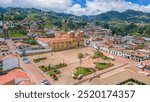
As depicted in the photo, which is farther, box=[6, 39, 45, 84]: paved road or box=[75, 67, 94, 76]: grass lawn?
box=[75, 67, 94, 76]: grass lawn

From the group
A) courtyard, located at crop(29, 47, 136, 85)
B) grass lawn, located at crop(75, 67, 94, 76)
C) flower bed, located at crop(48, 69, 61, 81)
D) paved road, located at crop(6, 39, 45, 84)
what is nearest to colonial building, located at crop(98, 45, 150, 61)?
courtyard, located at crop(29, 47, 136, 85)

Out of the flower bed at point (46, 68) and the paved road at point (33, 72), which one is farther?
the flower bed at point (46, 68)

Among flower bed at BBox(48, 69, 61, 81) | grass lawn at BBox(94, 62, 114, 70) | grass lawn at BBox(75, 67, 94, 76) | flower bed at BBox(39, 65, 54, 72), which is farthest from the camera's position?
grass lawn at BBox(94, 62, 114, 70)

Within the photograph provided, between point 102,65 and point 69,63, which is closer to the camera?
point 69,63

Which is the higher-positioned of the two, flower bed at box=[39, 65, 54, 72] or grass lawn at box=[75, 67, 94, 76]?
flower bed at box=[39, 65, 54, 72]

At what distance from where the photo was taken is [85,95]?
3.46 ft

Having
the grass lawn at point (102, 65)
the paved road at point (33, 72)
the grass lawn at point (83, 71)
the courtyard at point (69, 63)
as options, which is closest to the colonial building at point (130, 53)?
the courtyard at point (69, 63)

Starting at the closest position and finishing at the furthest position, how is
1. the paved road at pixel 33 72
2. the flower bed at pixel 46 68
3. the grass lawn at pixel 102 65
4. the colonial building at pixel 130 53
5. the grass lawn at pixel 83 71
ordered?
the paved road at pixel 33 72
the grass lawn at pixel 83 71
the flower bed at pixel 46 68
the grass lawn at pixel 102 65
the colonial building at pixel 130 53

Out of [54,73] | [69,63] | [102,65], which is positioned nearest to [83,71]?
[69,63]

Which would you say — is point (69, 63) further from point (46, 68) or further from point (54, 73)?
point (54, 73)

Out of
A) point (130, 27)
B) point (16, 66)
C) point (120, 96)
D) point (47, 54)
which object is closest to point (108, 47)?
point (47, 54)

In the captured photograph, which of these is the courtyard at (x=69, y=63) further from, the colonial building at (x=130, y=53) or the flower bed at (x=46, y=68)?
the colonial building at (x=130, y=53)

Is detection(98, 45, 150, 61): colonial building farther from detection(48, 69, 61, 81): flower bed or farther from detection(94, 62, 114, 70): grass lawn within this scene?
detection(48, 69, 61, 81): flower bed

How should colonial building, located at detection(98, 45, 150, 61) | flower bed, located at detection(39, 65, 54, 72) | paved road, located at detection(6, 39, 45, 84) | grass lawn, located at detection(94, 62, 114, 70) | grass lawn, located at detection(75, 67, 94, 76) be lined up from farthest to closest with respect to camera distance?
colonial building, located at detection(98, 45, 150, 61), grass lawn, located at detection(94, 62, 114, 70), flower bed, located at detection(39, 65, 54, 72), grass lawn, located at detection(75, 67, 94, 76), paved road, located at detection(6, 39, 45, 84)
